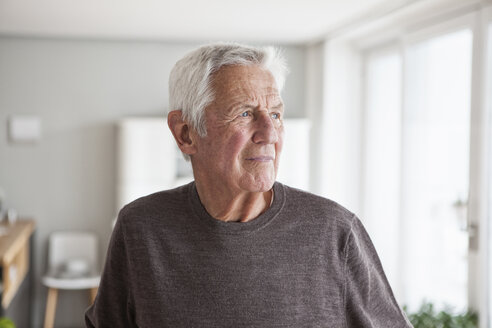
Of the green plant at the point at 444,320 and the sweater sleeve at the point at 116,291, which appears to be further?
the green plant at the point at 444,320

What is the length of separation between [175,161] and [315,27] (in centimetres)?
151

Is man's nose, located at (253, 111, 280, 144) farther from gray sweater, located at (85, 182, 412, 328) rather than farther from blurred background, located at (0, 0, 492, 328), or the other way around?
blurred background, located at (0, 0, 492, 328)

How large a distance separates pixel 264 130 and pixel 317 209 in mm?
196

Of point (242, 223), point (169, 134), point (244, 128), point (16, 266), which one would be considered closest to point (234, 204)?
point (242, 223)

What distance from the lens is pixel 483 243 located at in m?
3.18

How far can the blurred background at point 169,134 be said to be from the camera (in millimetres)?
3668

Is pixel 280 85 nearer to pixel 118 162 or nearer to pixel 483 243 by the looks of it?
pixel 483 243

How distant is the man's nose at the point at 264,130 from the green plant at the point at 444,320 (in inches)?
99.6

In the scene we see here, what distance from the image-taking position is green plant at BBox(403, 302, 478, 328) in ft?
10.6

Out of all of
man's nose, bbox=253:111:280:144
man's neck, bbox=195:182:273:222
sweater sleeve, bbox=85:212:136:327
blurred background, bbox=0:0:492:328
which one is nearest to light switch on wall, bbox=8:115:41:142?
blurred background, bbox=0:0:492:328

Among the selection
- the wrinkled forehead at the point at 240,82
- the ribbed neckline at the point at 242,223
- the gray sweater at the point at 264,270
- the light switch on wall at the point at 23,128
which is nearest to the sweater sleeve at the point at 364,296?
the gray sweater at the point at 264,270

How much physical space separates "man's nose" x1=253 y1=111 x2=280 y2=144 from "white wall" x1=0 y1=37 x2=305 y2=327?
413cm

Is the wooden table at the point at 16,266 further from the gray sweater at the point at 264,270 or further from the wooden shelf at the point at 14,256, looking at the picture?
the gray sweater at the point at 264,270

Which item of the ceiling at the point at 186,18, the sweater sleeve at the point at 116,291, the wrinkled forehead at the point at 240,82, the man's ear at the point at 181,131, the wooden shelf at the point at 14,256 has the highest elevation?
the ceiling at the point at 186,18
